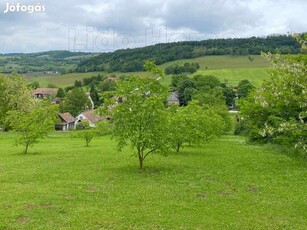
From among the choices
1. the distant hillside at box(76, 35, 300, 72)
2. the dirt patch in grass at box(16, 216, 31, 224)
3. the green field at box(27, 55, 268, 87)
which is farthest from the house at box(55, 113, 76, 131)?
the dirt patch in grass at box(16, 216, 31, 224)

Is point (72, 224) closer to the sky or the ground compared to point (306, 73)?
closer to the ground

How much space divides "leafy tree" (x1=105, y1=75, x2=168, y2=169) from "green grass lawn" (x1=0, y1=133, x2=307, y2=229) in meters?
2.26

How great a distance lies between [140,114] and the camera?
24.7m

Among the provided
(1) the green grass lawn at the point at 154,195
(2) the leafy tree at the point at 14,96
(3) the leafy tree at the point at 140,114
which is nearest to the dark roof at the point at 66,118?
(2) the leafy tree at the point at 14,96

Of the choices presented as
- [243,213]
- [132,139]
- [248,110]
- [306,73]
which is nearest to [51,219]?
[243,213]

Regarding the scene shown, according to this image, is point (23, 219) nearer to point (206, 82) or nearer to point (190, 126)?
point (190, 126)

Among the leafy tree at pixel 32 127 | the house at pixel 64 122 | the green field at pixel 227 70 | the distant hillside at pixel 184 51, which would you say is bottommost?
the house at pixel 64 122

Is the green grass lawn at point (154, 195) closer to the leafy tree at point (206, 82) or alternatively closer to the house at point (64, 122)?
the house at point (64, 122)

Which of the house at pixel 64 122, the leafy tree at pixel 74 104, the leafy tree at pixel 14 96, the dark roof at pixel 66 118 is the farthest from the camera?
the leafy tree at pixel 74 104

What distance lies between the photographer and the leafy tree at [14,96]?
267 ft

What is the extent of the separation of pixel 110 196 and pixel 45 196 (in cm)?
307

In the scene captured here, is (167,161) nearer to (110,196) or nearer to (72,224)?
(110,196)

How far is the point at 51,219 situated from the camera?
48.6 ft

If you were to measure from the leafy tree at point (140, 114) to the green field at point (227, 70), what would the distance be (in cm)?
10911
